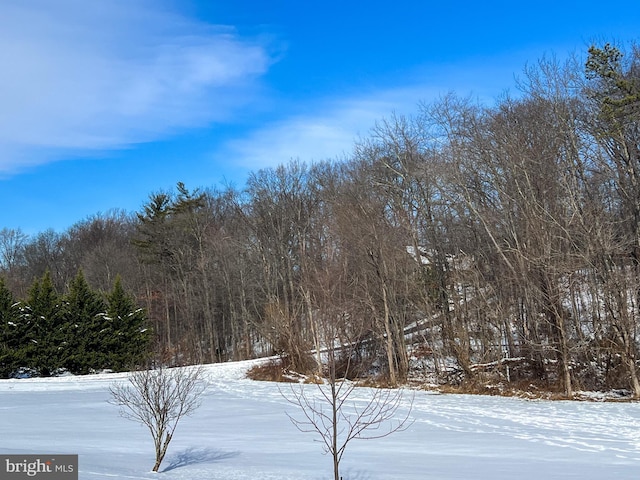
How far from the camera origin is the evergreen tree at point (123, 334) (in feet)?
106

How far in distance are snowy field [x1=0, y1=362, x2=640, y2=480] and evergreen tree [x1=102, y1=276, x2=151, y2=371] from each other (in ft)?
45.8

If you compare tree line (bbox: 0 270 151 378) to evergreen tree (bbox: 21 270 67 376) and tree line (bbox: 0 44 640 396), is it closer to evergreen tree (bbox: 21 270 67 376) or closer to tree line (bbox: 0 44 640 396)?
evergreen tree (bbox: 21 270 67 376)

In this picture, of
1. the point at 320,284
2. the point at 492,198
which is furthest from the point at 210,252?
the point at 492,198

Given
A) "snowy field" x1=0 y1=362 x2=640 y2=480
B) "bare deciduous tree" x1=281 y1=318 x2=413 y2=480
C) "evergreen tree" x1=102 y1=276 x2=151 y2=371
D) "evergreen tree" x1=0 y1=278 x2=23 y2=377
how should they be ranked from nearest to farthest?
"snowy field" x1=0 y1=362 x2=640 y2=480 → "bare deciduous tree" x1=281 y1=318 x2=413 y2=480 → "evergreen tree" x1=0 y1=278 x2=23 y2=377 → "evergreen tree" x1=102 y1=276 x2=151 y2=371

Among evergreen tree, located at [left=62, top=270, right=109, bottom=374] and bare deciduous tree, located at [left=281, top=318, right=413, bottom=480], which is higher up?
evergreen tree, located at [left=62, top=270, right=109, bottom=374]

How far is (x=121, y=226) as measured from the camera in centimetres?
6138

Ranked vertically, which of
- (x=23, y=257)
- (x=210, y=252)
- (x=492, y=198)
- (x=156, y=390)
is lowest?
(x=156, y=390)

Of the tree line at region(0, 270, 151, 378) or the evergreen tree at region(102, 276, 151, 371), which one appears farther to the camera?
the evergreen tree at region(102, 276, 151, 371)

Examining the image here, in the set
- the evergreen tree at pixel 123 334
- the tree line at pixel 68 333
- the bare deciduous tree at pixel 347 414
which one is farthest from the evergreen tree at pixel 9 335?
the bare deciduous tree at pixel 347 414

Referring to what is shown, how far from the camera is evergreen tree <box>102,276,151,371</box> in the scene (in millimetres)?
32438

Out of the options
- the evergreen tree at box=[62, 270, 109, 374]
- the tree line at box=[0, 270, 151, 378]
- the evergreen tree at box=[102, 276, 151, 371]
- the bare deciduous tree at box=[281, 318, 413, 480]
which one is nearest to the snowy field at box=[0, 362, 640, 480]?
the bare deciduous tree at box=[281, 318, 413, 480]

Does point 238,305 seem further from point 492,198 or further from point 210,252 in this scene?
point 492,198

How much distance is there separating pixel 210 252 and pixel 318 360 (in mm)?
20055

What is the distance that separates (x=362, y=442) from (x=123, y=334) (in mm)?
24893
